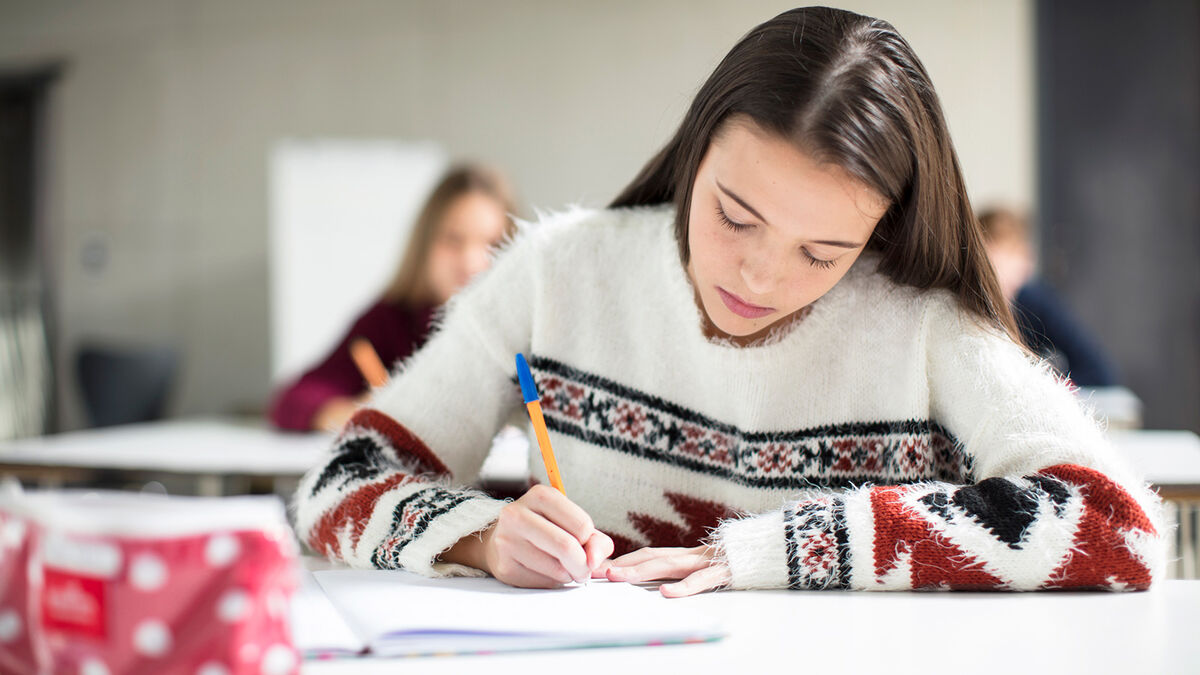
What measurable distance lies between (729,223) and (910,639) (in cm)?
38

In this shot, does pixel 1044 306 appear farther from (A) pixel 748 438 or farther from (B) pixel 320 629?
(B) pixel 320 629

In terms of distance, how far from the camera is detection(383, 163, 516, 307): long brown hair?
2.73 metres

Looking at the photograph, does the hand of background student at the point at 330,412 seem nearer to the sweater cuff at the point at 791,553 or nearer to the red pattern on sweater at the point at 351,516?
the red pattern on sweater at the point at 351,516

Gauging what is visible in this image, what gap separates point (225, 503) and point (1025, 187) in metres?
3.81

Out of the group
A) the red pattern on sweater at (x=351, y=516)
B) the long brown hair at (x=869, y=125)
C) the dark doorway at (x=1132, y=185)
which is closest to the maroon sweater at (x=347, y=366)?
the red pattern on sweater at (x=351, y=516)

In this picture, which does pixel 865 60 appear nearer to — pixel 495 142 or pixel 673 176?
pixel 673 176

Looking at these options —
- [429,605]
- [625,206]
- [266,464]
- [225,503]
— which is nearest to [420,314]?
[266,464]

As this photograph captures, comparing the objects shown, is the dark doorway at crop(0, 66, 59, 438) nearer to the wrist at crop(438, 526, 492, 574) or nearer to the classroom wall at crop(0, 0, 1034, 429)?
the classroom wall at crop(0, 0, 1034, 429)

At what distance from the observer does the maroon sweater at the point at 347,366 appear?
235 centimetres

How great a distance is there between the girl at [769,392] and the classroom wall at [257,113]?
289cm

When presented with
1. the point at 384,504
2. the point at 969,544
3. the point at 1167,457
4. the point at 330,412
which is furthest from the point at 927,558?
the point at 330,412

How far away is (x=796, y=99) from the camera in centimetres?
87

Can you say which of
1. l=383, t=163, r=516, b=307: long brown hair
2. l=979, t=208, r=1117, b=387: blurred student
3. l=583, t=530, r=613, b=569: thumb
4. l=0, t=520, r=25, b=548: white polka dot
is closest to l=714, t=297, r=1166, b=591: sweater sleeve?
l=583, t=530, r=613, b=569: thumb

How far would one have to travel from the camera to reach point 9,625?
49 cm
